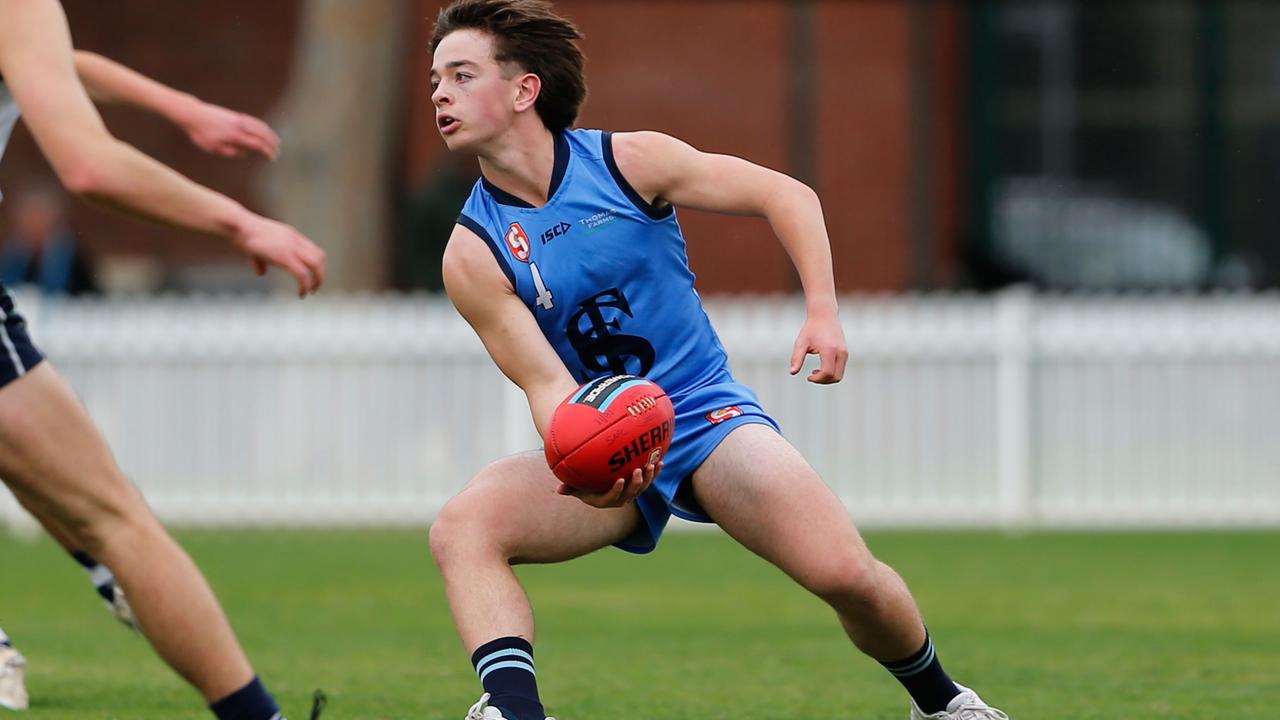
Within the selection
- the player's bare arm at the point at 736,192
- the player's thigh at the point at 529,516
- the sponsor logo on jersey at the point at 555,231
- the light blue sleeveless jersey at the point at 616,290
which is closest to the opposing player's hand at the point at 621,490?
the player's thigh at the point at 529,516

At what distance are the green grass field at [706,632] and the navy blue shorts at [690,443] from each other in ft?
2.88

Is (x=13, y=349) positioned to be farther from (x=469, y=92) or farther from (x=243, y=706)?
(x=469, y=92)

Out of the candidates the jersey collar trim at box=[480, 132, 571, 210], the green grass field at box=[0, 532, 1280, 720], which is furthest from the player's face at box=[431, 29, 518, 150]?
the green grass field at box=[0, 532, 1280, 720]

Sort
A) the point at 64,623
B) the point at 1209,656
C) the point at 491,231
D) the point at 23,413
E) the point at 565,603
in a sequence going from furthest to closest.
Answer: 1. the point at 565,603
2. the point at 64,623
3. the point at 1209,656
4. the point at 491,231
5. the point at 23,413

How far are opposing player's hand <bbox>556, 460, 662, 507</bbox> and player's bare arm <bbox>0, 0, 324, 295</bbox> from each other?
104 centimetres

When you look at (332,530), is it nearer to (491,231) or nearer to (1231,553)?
(1231,553)

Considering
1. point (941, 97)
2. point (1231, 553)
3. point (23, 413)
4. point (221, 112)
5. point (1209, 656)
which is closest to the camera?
point (23, 413)

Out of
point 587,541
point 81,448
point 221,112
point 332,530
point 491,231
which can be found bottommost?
point 332,530

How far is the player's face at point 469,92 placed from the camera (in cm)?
484

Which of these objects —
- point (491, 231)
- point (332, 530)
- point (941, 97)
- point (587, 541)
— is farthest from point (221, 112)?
point (941, 97)

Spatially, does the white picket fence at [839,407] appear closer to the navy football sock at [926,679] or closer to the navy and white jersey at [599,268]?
the navy football sock at [926,679]

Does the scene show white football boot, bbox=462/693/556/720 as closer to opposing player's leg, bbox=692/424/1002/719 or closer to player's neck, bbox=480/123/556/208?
opposing player's leg, bbox=692/424/1002/719

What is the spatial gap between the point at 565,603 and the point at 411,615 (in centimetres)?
83

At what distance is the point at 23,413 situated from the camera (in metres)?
3.96
